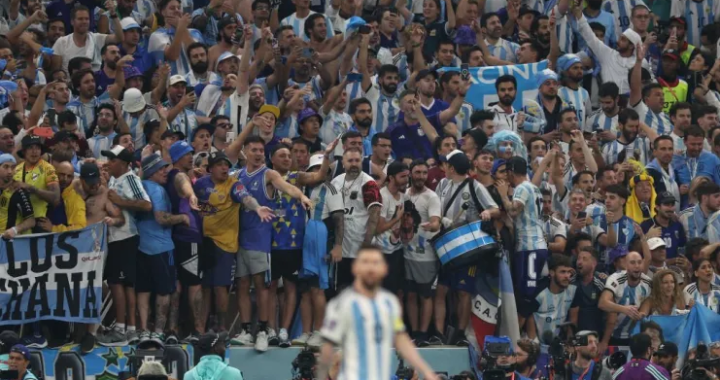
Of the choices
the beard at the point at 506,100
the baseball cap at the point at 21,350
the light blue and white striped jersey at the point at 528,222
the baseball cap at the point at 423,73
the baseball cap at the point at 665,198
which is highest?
the baseball cap at the point at 423,73

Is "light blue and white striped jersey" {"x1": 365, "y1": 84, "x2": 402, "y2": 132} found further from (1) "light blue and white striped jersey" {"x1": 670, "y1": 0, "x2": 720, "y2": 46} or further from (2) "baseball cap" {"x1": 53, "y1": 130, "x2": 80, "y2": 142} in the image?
(1) "light blue and white striped jersey" {"x1": 670, "y1": 0, "x2": 720, "y2": 46}

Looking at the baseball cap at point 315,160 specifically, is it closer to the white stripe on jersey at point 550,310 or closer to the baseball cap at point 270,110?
the baseball cap at point 270,110

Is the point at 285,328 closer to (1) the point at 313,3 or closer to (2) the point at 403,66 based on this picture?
(2) the point at 403,66

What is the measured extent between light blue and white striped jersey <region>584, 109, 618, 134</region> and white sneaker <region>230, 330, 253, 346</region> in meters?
6.78

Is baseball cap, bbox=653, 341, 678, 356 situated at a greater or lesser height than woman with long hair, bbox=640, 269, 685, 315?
lesser

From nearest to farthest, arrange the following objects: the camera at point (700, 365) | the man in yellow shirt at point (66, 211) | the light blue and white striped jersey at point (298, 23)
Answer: the camera at point (700, 365), the man in yellow shirt at point (66, 211), the light blue and white striped jersey at point (298, 23)

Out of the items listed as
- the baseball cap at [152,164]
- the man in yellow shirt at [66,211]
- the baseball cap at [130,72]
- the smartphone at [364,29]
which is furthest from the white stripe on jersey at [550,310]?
the baseball cap at [130,72]

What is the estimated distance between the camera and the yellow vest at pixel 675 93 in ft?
82.7

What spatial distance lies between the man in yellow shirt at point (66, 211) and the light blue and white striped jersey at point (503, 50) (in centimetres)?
810

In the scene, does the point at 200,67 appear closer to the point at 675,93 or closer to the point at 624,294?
the point at 624,294

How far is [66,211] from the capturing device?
18922mm

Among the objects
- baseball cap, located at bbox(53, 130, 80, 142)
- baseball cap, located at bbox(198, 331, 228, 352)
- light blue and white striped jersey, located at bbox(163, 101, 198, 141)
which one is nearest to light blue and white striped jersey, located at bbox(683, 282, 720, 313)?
baseball cap, located at bbox(198, 331, 228, 352)

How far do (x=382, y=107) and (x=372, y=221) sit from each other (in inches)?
145

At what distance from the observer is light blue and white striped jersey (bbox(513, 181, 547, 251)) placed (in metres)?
19.6
